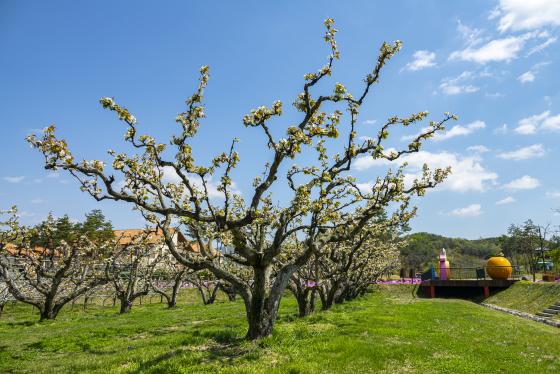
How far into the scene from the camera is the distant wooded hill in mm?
123525

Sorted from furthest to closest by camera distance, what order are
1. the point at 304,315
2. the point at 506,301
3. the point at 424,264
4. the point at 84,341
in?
the point at 424,264 → the point at 506,301 → the point at 304,315 → the point at 84,341

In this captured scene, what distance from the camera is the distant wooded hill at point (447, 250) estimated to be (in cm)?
12353

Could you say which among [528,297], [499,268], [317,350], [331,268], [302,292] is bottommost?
[528,297]

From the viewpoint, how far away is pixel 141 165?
538 inches

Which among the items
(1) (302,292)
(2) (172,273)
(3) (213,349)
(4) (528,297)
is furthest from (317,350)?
(4) (528,297)

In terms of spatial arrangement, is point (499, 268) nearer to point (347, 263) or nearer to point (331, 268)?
point (331, 268)

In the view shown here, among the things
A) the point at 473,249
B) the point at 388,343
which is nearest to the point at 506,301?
the point at 388,343

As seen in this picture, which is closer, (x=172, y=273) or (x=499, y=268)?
(x=172, y=273)

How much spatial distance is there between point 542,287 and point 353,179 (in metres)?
33.8

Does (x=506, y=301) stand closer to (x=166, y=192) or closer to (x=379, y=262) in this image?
(x=379, y=262)

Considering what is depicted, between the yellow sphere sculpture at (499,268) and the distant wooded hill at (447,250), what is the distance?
61183 mm

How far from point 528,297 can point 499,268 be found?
9.36m

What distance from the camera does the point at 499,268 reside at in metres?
48.2

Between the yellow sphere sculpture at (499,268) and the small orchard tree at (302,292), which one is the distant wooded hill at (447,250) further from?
the small orchard tree at (302,292)
